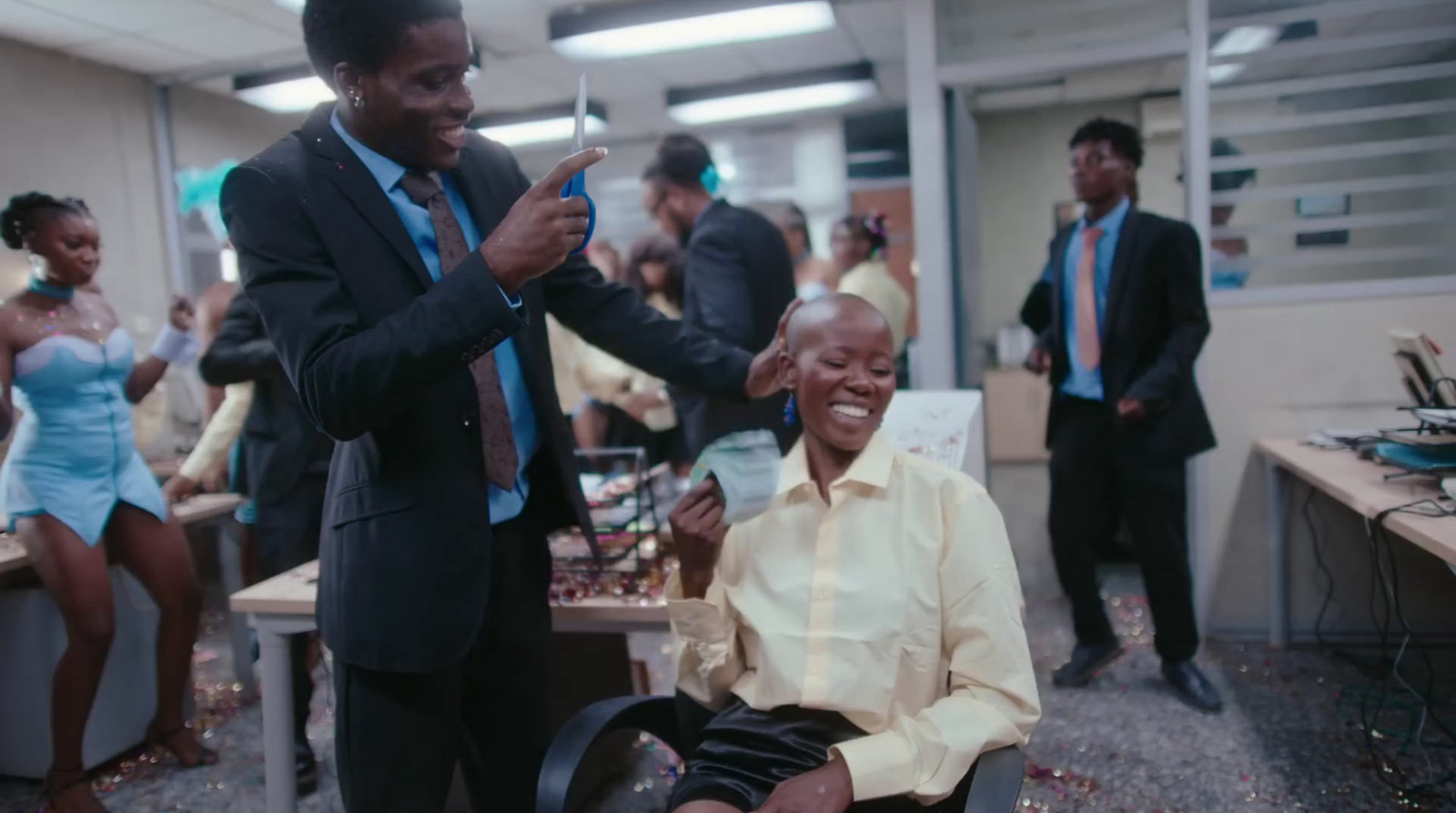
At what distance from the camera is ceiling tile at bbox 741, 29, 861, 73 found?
531 centimetres

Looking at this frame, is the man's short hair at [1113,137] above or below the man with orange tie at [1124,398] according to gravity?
above

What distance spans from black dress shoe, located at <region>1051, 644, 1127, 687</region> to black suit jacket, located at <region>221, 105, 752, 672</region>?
205 cm

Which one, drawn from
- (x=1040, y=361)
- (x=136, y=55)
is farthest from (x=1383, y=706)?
(x=136, y=55)

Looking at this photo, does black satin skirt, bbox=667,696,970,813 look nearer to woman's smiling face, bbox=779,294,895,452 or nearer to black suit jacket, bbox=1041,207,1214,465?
woman's smiling face, bbox=779,294,895,452

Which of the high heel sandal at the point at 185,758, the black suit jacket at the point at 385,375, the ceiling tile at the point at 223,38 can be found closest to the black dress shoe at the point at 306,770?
the high heel sandal at the point at 185,758

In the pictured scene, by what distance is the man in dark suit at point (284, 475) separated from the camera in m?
2.46

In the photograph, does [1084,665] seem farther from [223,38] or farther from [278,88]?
[278,88]

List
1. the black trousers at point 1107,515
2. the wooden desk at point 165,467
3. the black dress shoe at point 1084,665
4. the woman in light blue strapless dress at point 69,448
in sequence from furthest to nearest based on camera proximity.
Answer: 1. the wooden desk at point 165,467
2. the black dress shoe at point 1084,665
3. the black trousers at point 1107,515
4. the woman in light blue strapless dress at point 69,448

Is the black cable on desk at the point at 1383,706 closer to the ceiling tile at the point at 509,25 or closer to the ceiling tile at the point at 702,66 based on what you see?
the ceiling tile at the point at 509,25

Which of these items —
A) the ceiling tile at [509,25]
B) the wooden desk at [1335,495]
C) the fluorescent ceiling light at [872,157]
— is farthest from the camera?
the fluorescent ceiling light at [872,157]

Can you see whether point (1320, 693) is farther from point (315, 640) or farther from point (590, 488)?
point (315, 640)

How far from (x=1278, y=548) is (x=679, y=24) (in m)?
3.39

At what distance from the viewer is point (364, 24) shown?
110 cm

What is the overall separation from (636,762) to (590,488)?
80 centimetres
